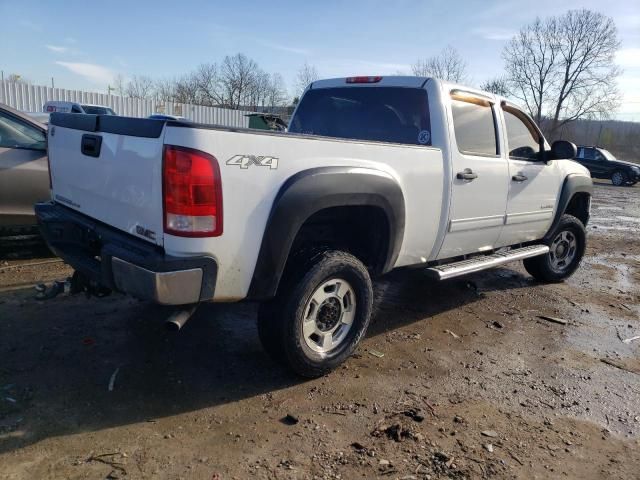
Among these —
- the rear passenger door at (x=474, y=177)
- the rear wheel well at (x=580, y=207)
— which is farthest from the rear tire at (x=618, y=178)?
the rear passenger door at (x=474, y=177)

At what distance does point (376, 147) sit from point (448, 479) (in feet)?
6.54

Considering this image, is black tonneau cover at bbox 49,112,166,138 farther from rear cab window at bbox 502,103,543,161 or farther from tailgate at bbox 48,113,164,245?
rear cab window at bbox 502,103,543,161

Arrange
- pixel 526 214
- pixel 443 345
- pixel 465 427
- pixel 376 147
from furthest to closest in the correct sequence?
pixel 526 214 < pixel 443 345 < pixel 376 147 < pixel 465 427

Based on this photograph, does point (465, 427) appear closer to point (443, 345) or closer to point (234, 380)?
point (443, 345)

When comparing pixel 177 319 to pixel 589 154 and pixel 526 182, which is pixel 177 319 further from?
pixel 589 154

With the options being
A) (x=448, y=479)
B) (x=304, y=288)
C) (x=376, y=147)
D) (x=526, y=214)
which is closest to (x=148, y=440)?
(x=304, y=288)

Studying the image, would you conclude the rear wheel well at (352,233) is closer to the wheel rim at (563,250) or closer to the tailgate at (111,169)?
the tailgate at (111,169)

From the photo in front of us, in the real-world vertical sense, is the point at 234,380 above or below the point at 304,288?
below

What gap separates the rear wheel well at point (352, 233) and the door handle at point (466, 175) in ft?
3.00

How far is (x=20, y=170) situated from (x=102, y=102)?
69.8ft

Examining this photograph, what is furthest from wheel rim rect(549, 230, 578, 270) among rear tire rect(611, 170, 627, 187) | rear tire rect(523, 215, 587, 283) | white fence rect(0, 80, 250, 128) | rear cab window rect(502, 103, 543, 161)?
rear tire rect(611, 170, 627, 187)

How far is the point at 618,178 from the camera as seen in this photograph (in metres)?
24.7

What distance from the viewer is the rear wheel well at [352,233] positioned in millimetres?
3433

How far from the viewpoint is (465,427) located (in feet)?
9.87
